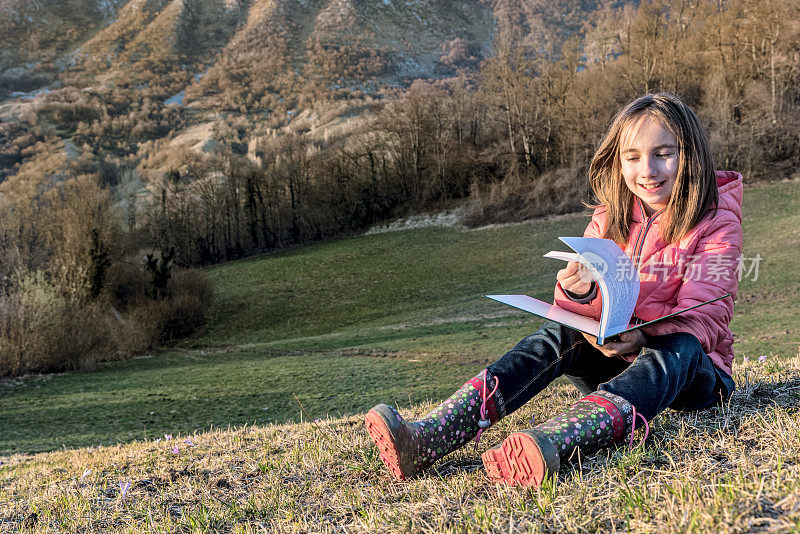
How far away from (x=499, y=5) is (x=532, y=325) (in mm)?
167012

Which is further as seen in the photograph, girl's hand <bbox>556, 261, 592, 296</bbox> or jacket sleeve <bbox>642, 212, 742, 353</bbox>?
girl's hand <bbox>556, 261, 592, 296</bbox>

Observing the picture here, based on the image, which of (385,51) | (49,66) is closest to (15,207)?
(385,51)

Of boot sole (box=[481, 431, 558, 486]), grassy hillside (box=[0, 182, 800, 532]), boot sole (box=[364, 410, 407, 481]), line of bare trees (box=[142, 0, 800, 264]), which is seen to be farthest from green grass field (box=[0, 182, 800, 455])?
line of bare trees (box=[142, 0, 800, 264])

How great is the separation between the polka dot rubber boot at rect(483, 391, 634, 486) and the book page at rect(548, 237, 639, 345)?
1.08 ft

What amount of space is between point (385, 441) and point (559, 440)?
774 millimetres

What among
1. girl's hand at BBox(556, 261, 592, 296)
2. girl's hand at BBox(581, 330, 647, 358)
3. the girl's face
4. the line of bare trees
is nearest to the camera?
girl's hand at BBox(581, 330, 647, 358)

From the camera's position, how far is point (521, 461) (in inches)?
85.0

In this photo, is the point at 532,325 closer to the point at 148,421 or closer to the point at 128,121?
the point at 148,421

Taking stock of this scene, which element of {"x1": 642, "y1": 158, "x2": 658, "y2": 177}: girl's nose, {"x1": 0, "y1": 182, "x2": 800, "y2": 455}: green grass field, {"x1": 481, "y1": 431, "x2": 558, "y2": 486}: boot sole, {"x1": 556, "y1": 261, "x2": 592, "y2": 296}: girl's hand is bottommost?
{"x1": 0, "y1": 182, "x2": 800, "y2": 455}: green grass field

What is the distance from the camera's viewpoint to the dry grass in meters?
1.71

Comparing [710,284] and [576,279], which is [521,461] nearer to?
[576,279]

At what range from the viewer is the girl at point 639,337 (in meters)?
2.32

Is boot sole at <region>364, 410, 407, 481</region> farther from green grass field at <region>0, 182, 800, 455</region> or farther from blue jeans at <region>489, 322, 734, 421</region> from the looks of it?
green grass field at <region>0, 182, 800, 455</region>

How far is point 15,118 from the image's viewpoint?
336 ft
